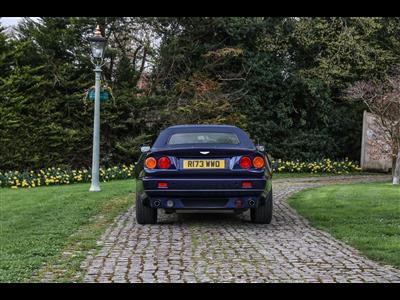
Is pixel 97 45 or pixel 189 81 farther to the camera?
pixel 189 81

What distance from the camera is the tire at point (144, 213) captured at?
793 centimetres

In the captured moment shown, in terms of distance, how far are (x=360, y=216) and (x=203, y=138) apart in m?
2.93

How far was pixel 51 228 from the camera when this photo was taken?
7.65 meters

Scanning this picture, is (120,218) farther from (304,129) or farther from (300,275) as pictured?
(304,129)

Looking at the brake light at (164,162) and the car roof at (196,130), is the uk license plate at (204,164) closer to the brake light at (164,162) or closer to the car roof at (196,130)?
the brake light at (164,162)

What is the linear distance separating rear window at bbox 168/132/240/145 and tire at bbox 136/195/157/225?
1112 millimetres

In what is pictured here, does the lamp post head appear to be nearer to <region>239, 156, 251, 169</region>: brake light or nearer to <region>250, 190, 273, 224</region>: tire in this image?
<region>250, 190, 273, 224</region>: tire

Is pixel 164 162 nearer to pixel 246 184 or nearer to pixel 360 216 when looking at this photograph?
pixel 246 184

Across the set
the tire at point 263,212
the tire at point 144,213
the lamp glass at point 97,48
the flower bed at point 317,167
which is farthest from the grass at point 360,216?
the flower bed at point 317,167

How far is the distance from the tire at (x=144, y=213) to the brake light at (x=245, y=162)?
1538 millimetres

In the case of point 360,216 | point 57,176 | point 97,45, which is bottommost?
point 57,176

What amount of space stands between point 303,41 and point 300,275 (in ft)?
64.1

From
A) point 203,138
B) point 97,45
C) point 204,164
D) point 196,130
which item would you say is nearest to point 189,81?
point 97,45
